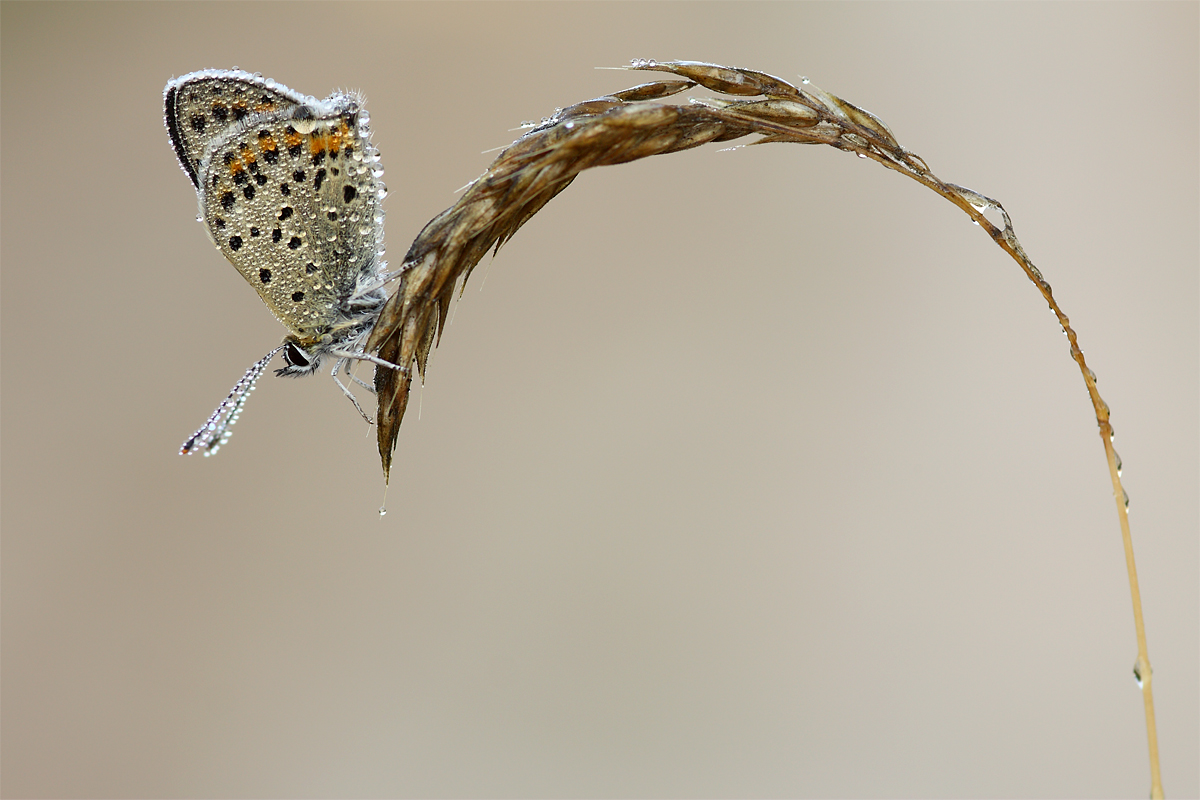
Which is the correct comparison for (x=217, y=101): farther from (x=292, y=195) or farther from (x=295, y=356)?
(x=295, y=356)

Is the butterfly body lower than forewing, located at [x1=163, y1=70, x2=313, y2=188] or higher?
lower

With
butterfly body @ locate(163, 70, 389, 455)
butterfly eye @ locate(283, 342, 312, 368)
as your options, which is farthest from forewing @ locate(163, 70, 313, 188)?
butterfly eye @ locate(283, 342, 312, 368)

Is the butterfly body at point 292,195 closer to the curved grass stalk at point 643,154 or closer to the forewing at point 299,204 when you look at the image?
the forewing at point 299,204

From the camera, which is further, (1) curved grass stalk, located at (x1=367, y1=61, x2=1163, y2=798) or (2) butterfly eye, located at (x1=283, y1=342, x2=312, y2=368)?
(2) butterfly eye, located at (x1=283, y1=342, x2=312, y2=368)

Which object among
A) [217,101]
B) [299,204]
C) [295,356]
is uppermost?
[217,101]

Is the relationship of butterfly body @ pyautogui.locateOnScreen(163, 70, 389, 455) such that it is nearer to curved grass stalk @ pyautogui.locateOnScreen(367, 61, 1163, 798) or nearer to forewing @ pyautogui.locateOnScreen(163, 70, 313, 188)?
forewing @ pyautogui.locateOnScreen(163, 70, 313, 188)

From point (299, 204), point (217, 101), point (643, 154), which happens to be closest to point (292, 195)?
point (299, 204)

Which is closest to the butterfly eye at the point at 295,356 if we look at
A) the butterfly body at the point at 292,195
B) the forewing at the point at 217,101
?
the butterfly body at the point at 292,195

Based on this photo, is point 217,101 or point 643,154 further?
point 217,101
